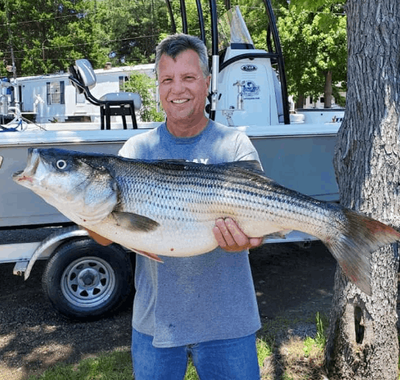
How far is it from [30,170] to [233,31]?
526cm

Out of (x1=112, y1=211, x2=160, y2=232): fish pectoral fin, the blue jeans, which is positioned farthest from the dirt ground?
(x1=112, y1=211, x2=160, y2=232): fish pectoral fin

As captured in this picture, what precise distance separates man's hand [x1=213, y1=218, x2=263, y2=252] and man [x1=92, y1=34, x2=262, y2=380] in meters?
0.18

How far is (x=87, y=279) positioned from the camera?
504cm

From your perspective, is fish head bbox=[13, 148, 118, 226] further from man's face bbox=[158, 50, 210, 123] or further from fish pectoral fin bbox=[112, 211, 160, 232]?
man's face bbox=[158, 50, 210, 123]

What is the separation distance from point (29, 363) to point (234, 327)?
9.10 feet

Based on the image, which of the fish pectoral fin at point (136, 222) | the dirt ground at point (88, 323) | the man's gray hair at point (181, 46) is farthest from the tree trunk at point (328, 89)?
the fish pectoral fin at point (136, 222)

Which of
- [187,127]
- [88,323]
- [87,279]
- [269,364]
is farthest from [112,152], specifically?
[187,127]

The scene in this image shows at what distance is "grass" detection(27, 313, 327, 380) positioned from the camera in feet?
12.6

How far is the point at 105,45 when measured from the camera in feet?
153

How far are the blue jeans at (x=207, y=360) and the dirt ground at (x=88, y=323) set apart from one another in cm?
225

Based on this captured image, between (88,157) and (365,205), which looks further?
(365,205)

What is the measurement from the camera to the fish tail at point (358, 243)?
2.07 meters

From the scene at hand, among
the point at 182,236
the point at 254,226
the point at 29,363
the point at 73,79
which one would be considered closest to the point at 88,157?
the point at 182,236

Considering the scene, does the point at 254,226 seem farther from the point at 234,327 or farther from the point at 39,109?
the point at 39,109
